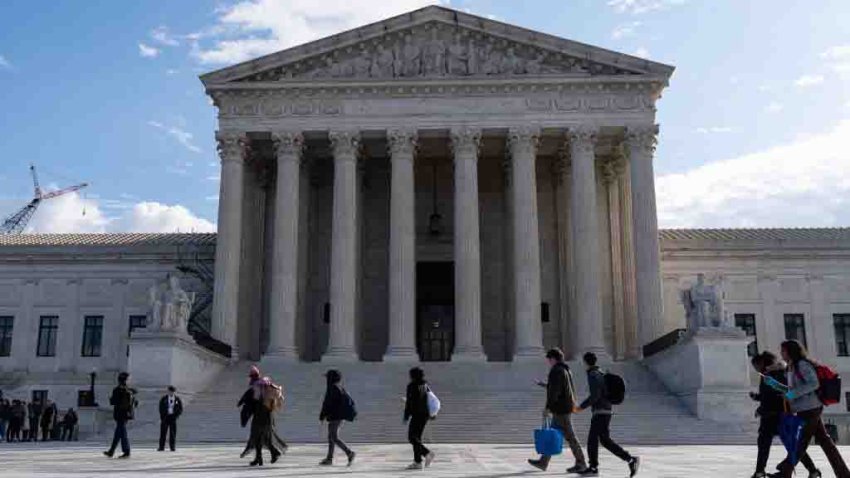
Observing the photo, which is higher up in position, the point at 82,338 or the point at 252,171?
the point at 252,171

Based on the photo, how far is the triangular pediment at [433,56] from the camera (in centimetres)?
4175

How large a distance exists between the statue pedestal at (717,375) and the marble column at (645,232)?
6.39 meters

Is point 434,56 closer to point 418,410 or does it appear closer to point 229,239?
point 229,239

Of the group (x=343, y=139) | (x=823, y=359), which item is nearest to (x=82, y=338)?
(x=343, y=139)

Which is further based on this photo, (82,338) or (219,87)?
(82,338)

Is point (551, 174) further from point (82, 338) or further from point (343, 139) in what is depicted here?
point (82, 338)

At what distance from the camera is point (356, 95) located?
138ft

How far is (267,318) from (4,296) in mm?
15800

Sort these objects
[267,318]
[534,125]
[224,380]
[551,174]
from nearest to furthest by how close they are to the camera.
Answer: [224,380]
[534,125]
[267,318]
[551,174]

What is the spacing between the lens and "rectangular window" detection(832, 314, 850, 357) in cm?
4701

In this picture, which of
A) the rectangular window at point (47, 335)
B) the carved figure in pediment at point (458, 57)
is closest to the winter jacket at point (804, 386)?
the carved figure in pediment at point (458, 57)

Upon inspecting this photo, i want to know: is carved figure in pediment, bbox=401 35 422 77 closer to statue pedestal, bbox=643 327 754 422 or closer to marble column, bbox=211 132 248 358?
marble column, bbox=211 132 248 358

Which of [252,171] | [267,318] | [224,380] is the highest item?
[252,171]

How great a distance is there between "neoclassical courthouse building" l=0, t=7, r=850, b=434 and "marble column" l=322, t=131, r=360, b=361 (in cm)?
10
